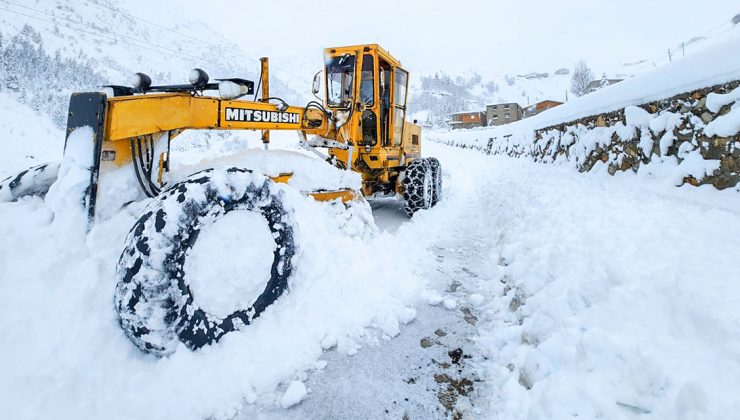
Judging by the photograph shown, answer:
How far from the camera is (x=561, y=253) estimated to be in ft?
10.1

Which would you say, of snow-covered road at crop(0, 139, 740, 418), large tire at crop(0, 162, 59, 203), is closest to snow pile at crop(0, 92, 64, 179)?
large tire at crop(0, 162, 59, 203)

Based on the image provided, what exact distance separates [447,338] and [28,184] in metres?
3.40

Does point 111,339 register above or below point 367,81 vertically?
below

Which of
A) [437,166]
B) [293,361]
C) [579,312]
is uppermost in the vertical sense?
[437,166]

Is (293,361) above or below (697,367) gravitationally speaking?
below

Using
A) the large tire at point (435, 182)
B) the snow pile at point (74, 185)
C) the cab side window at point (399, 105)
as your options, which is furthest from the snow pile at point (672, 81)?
the snow pile at point (74, 185)

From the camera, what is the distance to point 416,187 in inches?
279

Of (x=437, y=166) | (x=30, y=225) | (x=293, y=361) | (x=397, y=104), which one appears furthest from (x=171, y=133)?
(x=437, y=166)

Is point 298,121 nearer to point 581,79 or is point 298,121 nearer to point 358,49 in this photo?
point 358,49

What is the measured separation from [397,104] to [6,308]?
6576 mm

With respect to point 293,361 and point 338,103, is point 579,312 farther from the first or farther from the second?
point 338,103

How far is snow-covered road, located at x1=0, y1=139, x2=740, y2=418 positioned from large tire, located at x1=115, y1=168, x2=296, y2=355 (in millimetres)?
126

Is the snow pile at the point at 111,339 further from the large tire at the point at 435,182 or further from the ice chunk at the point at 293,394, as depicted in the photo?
the large tire at the point at 435,182

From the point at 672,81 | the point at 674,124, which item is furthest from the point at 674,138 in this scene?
the point at 672,81
